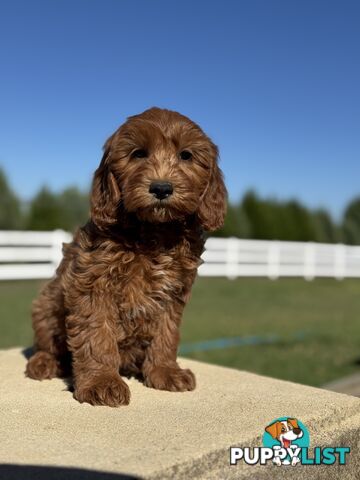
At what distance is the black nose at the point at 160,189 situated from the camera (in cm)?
299

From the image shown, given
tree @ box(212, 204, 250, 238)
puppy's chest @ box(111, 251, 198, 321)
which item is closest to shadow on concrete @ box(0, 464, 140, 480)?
puppy's chest @ box(111, 251, 198, 321)

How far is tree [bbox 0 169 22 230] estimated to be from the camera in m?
25.9

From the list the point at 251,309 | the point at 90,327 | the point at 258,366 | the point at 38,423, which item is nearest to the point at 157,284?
the point at 90,327

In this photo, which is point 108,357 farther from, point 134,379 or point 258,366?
point 258,366

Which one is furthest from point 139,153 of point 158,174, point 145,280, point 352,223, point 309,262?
point 352,223

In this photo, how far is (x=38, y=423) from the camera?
2.86 meters

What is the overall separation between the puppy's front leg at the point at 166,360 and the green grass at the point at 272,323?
434 cm

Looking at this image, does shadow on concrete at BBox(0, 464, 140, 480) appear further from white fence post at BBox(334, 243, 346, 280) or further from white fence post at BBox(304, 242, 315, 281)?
white fence post at BBox(334, 243, 346, 280)

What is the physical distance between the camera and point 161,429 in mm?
2820

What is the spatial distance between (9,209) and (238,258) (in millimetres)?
10658

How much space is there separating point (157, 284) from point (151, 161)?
711 mm

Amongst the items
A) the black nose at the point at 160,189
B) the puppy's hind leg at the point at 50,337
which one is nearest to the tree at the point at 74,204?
the puppy's hind leg at the point at 50,337
